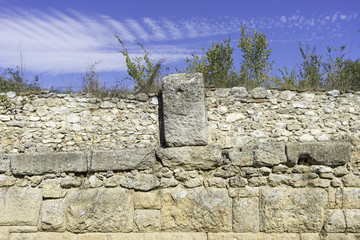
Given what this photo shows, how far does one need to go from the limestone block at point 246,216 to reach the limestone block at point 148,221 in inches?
38.0

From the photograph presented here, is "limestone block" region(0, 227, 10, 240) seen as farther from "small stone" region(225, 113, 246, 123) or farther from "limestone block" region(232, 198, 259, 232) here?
"small stone" region(225, 113, 246, 123)

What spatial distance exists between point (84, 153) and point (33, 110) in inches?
38.3

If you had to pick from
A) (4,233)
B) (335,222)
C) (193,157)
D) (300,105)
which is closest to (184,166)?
(193,157)

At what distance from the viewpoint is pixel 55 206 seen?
418 cm

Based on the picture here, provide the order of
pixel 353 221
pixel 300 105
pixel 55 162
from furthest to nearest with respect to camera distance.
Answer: pixel 300 105 < pixel 55 162 < pixel 353 221

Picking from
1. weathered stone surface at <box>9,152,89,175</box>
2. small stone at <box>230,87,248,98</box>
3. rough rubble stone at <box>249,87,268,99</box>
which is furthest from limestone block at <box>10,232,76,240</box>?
rough rubble stone at <box>249,87,268,99</box>

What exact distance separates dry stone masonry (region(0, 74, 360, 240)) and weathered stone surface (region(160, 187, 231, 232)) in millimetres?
12

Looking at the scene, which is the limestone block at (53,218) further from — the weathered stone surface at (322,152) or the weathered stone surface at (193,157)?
the weathered stone surface at (322,152)

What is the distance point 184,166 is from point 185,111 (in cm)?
70

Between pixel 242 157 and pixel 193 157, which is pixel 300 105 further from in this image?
pixel 193 157

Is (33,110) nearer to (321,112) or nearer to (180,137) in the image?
(180,137)

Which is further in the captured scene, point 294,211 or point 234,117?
point 234,117

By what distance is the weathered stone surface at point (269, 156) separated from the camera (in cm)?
404

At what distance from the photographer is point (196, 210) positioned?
4.02m
